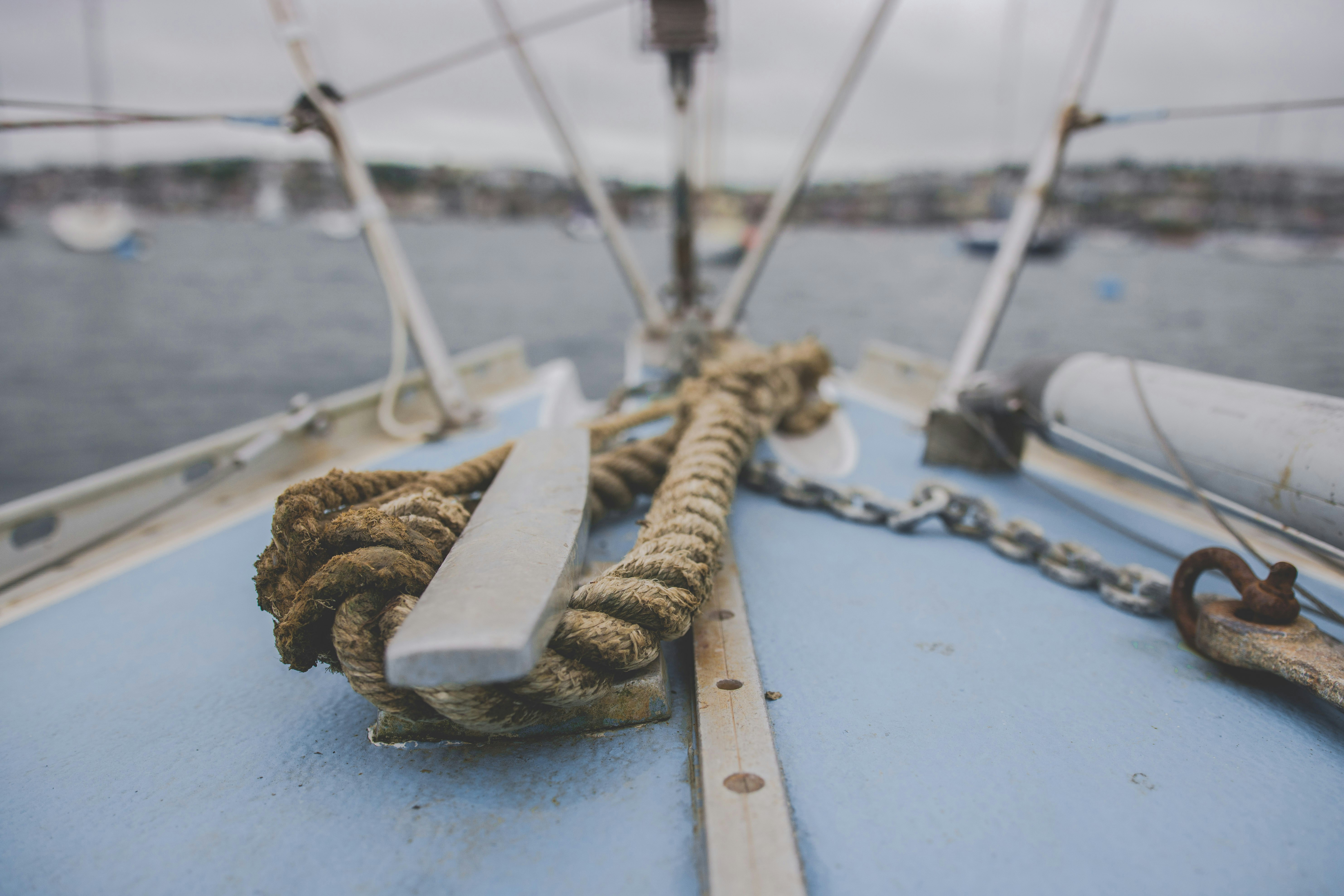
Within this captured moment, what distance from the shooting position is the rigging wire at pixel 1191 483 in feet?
5.15

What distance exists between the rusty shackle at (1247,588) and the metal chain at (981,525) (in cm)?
→ 10

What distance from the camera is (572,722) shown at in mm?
1351

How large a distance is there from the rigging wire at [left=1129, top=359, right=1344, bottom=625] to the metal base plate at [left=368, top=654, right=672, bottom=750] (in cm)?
127

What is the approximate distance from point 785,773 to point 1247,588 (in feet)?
3.53

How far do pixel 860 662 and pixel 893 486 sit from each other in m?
1.48

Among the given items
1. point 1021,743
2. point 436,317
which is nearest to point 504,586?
point 1021,743

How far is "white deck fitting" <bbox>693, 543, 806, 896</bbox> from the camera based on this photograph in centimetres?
102

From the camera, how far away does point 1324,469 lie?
1607 mm

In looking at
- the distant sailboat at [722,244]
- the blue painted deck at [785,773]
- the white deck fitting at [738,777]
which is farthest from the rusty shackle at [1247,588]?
the distant sailboat at [722,244]

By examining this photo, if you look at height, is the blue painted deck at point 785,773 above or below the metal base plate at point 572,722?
below

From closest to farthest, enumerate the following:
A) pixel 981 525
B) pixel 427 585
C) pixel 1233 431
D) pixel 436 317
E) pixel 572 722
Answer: pixel 427 585 < pixel 572 722 < pixel 1233 431 < pixel 981 525 < pixel 436 317

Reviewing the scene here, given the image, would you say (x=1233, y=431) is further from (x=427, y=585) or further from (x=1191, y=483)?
(x=427, y=585)

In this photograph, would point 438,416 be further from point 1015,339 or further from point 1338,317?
point 1338,317

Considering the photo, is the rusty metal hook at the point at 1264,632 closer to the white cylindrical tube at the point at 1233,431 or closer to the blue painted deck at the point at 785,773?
the blue painted deck at the point at 785,773
